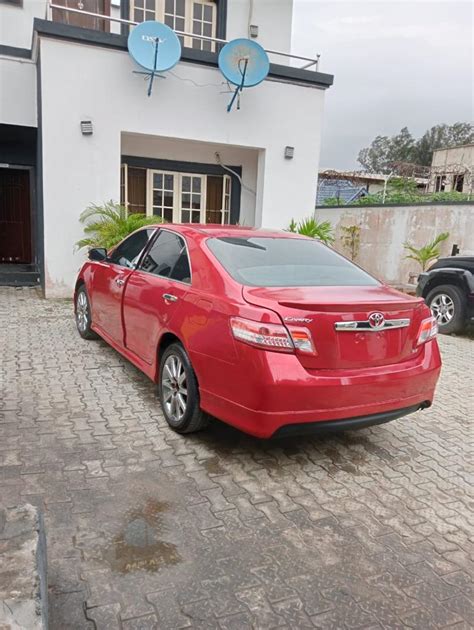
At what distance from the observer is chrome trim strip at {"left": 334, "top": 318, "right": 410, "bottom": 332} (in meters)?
2.95

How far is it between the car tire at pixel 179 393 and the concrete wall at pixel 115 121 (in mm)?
5881

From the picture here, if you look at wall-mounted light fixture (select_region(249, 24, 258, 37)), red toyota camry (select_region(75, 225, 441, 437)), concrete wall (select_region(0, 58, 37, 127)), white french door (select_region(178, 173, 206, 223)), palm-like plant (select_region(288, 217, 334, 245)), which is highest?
wall-mounted light fixture (select_region(249, 24, 258, 37))

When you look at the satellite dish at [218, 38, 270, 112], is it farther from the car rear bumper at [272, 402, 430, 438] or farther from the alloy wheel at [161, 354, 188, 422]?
the car rear bumper at [272, 402, 430, 438]

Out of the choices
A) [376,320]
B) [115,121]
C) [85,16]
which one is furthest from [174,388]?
[85,16]

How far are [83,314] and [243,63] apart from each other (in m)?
5.65

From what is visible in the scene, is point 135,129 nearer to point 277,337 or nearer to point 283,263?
point 283,263

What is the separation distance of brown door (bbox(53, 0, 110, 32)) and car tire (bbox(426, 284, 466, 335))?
7.81 metres

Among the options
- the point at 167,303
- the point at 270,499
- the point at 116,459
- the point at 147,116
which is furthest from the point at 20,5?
the point at 270,499

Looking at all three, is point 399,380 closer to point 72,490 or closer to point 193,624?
point 193,624

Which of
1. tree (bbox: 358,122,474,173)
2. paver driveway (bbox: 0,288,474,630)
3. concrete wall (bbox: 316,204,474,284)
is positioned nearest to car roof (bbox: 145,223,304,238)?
paver driveway (bbox: 0,288,474,630)

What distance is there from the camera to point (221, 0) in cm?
1067

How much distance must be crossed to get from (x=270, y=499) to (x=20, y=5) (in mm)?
10728

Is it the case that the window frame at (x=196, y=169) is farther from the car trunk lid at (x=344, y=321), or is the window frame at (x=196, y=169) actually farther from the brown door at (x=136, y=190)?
the car trunk lid at (x=344, y=321)

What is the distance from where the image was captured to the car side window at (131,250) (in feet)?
15.3
